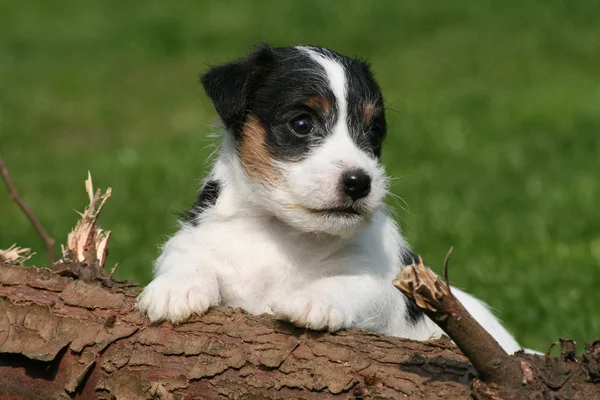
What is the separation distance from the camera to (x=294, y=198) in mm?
4656

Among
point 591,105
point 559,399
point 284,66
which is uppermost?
point 284,66

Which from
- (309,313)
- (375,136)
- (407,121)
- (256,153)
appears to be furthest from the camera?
(407,121)

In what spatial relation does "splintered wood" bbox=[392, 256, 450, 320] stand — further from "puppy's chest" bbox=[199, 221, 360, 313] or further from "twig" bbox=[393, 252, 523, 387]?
"puppy's chest" bbox=[199, 221, 360, 313]

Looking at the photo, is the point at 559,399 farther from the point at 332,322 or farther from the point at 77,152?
the point at 77,152

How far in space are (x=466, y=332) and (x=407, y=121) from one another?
36.2 feet

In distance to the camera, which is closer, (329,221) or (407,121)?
(329,221)

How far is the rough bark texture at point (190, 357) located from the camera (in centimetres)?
377

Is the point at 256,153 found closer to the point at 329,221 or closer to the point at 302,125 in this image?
the point at 302,125

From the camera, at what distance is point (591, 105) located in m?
14.5

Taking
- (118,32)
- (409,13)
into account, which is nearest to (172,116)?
(118,32)

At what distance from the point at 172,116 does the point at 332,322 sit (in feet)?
47.2

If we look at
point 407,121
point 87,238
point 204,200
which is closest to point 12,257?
point 87,238

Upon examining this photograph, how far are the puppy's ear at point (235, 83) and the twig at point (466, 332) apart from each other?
189 centimetres

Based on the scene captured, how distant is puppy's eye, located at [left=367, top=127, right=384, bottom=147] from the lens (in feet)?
16.5
